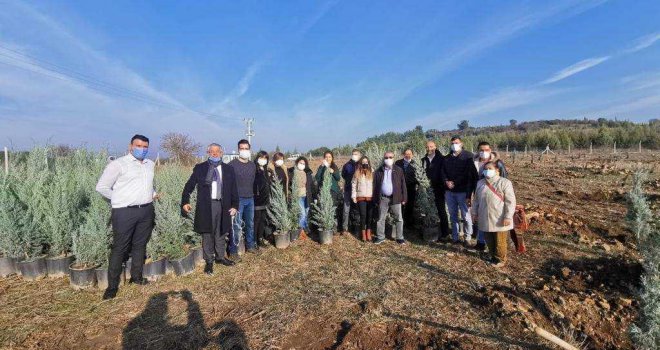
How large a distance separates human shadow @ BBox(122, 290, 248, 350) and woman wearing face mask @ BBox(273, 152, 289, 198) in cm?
310

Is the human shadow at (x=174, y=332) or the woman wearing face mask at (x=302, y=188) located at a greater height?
the woman wearing face mask at (x=302, y=188)

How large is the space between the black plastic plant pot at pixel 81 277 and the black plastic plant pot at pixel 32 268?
663 millimetres

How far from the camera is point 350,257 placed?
5352 millimetres

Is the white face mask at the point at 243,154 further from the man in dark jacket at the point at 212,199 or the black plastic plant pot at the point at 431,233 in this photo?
the black plastic plant pot at the point at 431,233

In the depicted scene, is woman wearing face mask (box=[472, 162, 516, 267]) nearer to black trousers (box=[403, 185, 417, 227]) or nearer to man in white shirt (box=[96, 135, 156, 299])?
black trousers (box=[403, 185, 417, 227])

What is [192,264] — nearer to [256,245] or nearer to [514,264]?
[256,245]

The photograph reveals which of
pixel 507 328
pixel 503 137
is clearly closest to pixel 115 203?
pixel 507 328

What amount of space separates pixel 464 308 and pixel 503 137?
48579mm

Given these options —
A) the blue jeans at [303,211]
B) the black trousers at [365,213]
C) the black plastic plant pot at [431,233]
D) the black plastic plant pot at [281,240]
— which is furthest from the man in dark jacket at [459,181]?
the black plastic plant pot at [281,240]

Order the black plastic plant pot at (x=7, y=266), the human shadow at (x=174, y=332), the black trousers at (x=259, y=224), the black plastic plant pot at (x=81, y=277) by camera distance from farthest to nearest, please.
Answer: the black trousers at (x=259, y=224), the black plastic plant pot at (x=7, y=266), the black plastic plant pot at (x=81, y=277), the human shadow at (x=174, y=332)

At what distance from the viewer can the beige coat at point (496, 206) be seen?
4566 mm

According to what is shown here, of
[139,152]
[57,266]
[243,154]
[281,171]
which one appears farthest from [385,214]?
[57,266]

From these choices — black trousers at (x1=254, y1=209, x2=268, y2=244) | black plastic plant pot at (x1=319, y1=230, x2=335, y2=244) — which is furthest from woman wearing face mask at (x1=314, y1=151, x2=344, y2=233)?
black trousers at (x1=254, y1=209, x2=268, y2=244)

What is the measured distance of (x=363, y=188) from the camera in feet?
19.7
